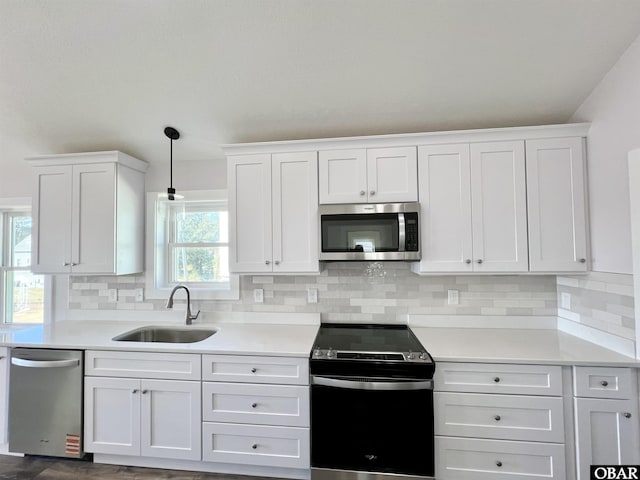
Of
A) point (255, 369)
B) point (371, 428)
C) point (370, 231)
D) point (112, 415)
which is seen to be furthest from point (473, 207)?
point (112, 415)

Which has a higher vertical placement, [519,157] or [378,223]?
[519,157]

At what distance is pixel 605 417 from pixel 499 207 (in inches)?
48.8

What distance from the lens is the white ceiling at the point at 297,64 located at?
60.5 inches

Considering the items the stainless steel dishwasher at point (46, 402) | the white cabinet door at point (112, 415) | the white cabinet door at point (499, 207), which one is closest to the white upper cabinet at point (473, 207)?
the white cabinet door at point (499, 207)

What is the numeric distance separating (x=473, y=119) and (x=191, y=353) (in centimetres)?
241

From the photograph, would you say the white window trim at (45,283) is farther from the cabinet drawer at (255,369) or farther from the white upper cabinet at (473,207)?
the white upper cabinet at (473,207)

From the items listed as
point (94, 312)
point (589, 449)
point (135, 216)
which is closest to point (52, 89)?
Answer: point (135, 216)

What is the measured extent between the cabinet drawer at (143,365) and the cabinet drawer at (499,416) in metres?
1.46

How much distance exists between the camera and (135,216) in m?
2.58

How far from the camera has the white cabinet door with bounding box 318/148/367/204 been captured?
210cm

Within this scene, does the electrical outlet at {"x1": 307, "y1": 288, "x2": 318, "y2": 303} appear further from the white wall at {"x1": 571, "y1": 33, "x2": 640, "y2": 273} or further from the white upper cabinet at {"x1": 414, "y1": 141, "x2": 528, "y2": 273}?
the white wall at {"x1": 571, "y1": 33, "x2": 640, "y2": 273}

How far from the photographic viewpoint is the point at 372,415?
1.68 m

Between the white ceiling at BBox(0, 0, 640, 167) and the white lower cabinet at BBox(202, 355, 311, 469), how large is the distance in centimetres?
164

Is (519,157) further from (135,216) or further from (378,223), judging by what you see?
(135,216)
